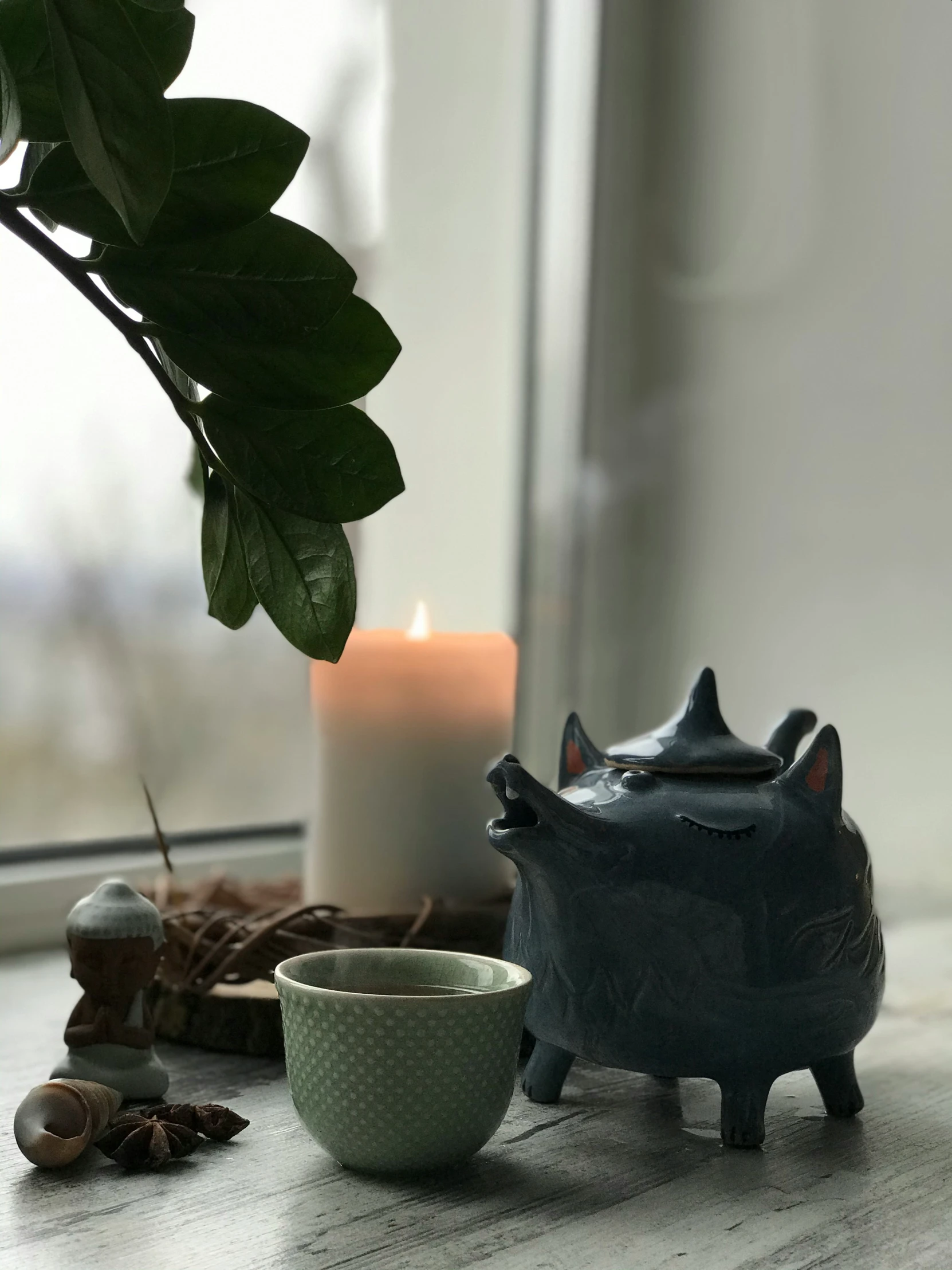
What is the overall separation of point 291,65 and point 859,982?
81 centimetres

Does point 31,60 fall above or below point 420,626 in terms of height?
above

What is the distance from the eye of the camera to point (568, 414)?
1208 millimetres

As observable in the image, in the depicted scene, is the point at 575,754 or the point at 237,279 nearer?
the point at 237,279

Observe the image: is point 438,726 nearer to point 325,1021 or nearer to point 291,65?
point 325,1021

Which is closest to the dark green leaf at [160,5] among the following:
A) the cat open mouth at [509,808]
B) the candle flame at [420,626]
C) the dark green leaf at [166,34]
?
the dark green leaf at [166,34]

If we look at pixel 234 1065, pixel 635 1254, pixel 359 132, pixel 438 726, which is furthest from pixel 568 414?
pixel 635 1254

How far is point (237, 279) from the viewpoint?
43 cm

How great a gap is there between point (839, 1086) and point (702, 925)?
13cm

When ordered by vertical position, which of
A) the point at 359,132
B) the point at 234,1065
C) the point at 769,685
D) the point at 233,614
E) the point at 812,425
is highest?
the point at 359,132

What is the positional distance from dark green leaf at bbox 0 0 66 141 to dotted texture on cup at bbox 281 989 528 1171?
1.03 feet

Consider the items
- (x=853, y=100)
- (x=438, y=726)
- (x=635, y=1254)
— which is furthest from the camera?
(x=853, y=100)

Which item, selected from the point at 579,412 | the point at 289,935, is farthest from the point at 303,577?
the point at 579,412

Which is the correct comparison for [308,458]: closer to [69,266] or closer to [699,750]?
[69,266]

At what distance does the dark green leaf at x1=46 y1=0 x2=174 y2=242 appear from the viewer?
34 centimetres
